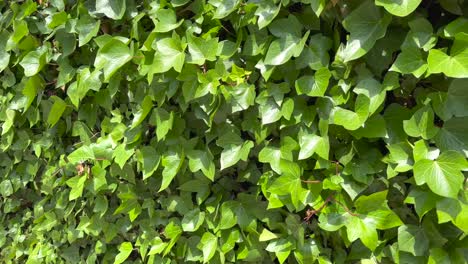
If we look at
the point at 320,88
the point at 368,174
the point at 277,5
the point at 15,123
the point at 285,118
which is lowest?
the point at 15,123

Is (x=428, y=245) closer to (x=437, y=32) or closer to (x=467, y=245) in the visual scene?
(x=467, y=245)

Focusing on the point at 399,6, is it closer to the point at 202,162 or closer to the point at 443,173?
the point at 443,173

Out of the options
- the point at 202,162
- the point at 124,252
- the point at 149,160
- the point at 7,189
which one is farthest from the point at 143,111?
the point at 7,189

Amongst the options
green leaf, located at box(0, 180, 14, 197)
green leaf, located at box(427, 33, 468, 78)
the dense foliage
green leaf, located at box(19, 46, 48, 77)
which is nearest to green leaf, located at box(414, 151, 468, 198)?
the dense foliage

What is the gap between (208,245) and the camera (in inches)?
72.6

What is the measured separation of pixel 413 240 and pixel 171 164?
93cm

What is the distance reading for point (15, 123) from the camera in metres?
2.52

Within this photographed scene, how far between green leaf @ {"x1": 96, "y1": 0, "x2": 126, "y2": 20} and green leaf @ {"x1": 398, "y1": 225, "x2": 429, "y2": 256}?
1314 mm

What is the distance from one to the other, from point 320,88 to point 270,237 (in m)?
0.61

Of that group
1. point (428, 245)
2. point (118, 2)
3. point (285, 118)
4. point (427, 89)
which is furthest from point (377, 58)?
point (118, 2)

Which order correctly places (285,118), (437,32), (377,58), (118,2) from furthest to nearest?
(118,2)
(285,118)
(377,58)
(437,32)

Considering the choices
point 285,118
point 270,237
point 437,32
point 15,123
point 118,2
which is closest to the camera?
point 437,32

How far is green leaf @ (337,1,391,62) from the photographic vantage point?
53.1 inches

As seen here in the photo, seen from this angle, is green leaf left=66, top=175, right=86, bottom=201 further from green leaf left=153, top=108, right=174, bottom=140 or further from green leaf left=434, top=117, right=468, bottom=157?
green leaf left=434, top=117, right=468, bottom=157
